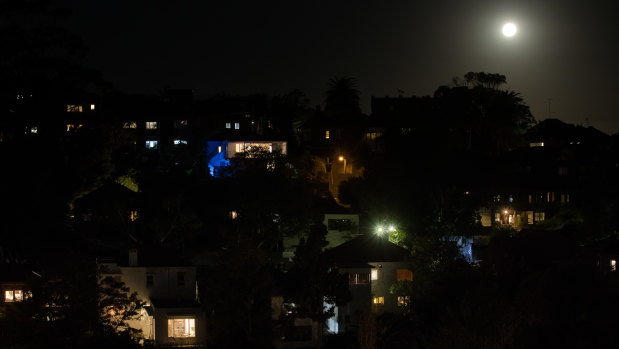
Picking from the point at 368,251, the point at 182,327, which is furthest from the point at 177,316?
the point at 368,251

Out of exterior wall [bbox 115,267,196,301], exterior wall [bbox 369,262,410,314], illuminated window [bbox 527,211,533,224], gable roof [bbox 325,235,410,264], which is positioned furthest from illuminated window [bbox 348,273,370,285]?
illuminated window [bbox 527,211,533,224]

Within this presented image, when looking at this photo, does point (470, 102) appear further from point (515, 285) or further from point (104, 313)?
point (104, 313)

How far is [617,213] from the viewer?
133 feet

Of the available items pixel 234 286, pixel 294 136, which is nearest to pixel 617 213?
pixel 294 136

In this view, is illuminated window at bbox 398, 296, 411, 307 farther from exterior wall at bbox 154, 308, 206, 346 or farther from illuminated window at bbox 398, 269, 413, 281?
exterior wall at bbox 154, 308, 206, 346

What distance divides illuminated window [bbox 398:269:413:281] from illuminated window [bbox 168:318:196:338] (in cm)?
1042

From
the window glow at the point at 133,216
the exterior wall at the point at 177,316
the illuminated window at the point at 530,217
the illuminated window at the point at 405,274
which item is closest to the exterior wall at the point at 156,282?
the exterior wall at the point at 177,316

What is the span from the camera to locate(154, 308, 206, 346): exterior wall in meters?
25.0

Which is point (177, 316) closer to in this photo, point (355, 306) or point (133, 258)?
point (133, 258)

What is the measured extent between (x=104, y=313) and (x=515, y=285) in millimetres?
17294

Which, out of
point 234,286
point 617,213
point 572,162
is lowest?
point 234,286

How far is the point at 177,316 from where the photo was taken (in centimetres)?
2522

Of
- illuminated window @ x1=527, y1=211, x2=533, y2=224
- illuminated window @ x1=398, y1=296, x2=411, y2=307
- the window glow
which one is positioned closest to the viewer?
illuminated window @ x1=398, y1=296, x2=411, y2=307

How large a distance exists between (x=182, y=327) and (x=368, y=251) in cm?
967
